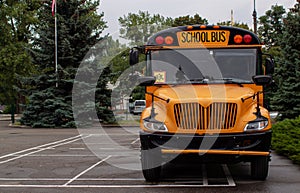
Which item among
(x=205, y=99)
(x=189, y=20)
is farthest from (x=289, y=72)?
(x=189, y=20)

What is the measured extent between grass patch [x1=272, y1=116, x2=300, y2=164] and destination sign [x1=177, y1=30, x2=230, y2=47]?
3.77m

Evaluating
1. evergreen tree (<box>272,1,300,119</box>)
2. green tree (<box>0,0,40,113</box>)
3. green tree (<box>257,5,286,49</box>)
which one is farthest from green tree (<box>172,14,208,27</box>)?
evergreen tree (<box>272,1,300,119</box>)

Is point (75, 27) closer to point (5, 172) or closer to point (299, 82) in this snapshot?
point (299, 82)

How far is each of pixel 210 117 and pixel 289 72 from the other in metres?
17.6

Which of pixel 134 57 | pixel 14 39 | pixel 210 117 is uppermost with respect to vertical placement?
pixel 14 39

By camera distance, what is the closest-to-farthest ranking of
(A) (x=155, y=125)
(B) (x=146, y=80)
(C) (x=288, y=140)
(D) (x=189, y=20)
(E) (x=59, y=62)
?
(A) (x=155, y=125) → (B) (x=146, y=80) → (C) (x=288, y=140) → (E) (x=59, y=62) → (D) (x=189, y=20)

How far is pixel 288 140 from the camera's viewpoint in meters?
13.0

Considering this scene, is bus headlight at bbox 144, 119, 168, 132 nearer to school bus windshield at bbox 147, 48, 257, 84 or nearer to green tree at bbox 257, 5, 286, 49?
school bus windshield at bbox 147, 48, 257, 84

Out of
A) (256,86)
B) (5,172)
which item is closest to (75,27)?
(5,172)

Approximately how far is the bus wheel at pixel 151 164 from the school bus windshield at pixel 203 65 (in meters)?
1.73

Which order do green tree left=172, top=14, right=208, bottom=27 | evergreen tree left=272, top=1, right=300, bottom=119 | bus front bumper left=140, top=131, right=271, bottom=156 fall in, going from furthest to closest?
green tree left=172, top=14, right=208, bottom=27, evergreen tree left=272, top=1, right=300, bottom=119, bus front bumper left=140, top=131, right=271, bottom=156

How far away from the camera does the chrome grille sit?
320 inches

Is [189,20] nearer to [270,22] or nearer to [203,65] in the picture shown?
[270,22]

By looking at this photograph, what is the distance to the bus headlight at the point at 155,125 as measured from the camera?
8211 millimetres
